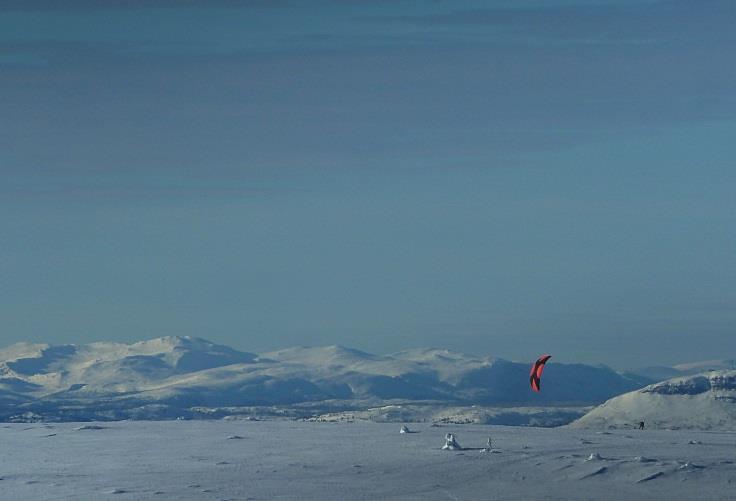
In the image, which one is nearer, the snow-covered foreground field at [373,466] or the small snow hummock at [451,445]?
the snow-covered foreground field at [373,466]

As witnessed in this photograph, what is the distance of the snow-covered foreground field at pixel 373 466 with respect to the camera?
246 ft

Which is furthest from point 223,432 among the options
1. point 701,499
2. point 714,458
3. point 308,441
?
point 701,499

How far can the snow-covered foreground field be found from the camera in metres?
75.0

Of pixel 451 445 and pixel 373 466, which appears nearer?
pixel 373 466

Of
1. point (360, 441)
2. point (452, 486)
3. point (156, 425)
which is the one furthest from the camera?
point (156, 425)

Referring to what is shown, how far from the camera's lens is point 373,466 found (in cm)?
8706

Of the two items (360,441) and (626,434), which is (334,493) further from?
(626,434)

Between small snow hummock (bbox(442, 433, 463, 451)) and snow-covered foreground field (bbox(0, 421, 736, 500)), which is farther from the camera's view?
small snow hummock (bbox(442, 433, 463, 451))

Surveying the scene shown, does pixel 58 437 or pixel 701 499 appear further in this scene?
pixel 58 437

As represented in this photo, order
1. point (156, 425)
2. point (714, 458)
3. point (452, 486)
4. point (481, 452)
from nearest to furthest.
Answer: point (452, 486)
point (714, 458)
point (481, 452)
point (156, 425)

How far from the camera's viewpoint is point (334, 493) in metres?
74.4

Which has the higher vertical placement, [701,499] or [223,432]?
[223,432]

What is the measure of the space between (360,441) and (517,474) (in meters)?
31.2

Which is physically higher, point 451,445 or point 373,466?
point 451,445
